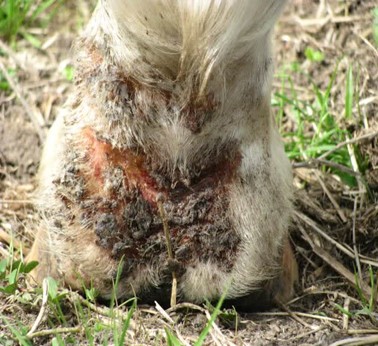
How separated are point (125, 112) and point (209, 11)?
1.35ft

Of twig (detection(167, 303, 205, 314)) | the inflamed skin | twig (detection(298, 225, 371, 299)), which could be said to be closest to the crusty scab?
the inflamed skin

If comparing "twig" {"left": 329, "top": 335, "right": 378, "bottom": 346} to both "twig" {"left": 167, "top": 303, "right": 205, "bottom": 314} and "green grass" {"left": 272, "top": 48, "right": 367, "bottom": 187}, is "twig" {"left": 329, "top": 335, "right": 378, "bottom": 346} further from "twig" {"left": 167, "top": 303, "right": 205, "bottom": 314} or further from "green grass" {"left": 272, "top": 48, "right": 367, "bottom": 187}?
"green grass" {"left": 272, "top": 48, "right": 367, "bottom": 187}

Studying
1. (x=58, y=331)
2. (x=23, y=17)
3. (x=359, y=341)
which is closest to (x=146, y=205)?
(x=58, y=331)

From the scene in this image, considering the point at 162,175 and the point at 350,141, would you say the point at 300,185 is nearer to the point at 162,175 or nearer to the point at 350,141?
the point at 350,141

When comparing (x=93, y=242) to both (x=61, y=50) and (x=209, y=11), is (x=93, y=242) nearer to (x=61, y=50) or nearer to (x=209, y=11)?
(x=209, y=11)

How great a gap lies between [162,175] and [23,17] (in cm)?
184

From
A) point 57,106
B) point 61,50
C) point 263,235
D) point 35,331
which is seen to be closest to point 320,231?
point 263,235

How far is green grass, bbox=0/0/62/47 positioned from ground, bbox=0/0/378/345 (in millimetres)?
35

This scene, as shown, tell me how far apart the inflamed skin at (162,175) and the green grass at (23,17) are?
1.48 m

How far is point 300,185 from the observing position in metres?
3.00

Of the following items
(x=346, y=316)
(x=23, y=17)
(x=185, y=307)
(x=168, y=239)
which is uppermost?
(x=23, y=17)

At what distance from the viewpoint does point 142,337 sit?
2031mm

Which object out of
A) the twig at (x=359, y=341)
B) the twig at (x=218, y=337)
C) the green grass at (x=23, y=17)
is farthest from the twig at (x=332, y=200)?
the green grass at (x=23, y=17)

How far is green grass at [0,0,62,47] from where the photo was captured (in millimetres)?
3498
